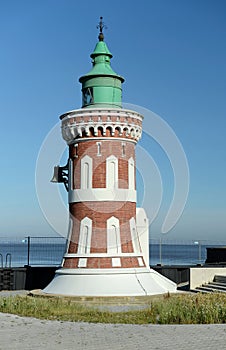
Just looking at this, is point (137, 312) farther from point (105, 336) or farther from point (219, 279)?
point (219, 279)

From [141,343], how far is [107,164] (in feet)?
37.2

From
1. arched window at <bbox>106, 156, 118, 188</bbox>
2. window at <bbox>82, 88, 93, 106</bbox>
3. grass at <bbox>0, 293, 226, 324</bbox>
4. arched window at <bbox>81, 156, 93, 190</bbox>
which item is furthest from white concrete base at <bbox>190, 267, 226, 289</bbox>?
window at <bbox>82, 88, 93, 106</bbox>

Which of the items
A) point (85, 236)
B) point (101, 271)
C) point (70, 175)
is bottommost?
point (101, 271)

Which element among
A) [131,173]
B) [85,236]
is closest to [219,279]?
[131,173]

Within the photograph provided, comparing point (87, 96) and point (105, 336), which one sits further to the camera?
point (87, 96)

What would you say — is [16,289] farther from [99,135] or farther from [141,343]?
[141,343]

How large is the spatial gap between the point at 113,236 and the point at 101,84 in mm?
5732

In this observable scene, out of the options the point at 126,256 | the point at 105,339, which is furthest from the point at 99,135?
the point at 105,339

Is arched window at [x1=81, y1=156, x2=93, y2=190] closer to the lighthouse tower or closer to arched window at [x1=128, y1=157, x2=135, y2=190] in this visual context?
the lighthouse tower

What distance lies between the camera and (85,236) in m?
22.1

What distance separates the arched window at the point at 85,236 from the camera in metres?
22.0

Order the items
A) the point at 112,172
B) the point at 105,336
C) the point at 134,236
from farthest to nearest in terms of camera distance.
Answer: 1. the point at 134,236
2. the point at 112,172
3. the point at 105,336

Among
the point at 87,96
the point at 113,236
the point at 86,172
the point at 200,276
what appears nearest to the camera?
the point at 113,236

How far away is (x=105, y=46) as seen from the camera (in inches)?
931
